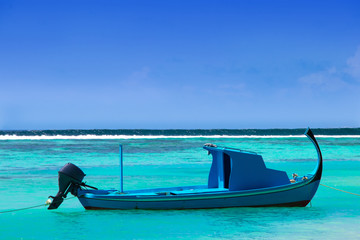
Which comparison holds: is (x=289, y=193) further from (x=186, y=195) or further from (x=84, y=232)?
(x=84, y=232)

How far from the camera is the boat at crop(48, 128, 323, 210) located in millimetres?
13781

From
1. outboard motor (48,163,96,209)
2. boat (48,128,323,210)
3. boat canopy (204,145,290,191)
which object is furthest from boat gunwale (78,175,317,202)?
outboard motor (48,163,96,209)

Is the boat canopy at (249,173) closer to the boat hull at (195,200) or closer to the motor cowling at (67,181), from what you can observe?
A: the boat hull at (195,200)

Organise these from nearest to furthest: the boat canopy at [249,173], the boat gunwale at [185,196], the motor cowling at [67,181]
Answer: the motor cowling at [67,181] → the boat gunwale at [185,196] → the boat canopy at [249,173]

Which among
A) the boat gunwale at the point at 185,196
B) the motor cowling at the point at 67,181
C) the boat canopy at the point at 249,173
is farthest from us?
the boat canopy at the point at 249,173

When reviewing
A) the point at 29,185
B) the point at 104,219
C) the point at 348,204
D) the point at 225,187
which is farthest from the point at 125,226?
the point at 29,185

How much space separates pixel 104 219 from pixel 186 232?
8.50 ft

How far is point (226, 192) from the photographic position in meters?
13.8

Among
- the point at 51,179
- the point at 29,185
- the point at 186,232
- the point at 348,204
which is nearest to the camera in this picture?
the point at 186,232

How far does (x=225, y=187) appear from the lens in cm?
1520

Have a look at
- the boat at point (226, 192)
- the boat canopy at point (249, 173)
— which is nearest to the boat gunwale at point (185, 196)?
the boat at point (226, 192)

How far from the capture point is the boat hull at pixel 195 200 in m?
13.8

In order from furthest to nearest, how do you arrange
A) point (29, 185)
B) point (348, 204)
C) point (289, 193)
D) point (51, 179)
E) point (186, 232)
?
point (51, 179)
point (29, 185)
point (348, 204)
point (289, 193)
point (186, 232)

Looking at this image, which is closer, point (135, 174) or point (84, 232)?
point (84, 232)
